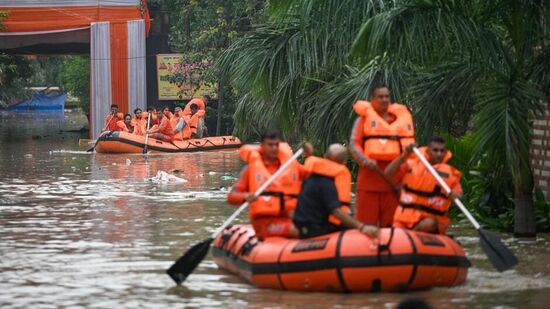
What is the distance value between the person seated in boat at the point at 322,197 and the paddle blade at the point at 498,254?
133cm

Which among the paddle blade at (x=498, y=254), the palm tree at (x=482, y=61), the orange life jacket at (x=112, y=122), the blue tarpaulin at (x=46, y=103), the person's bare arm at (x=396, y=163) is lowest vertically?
the blue tarpaulin at (x=46, y=103)

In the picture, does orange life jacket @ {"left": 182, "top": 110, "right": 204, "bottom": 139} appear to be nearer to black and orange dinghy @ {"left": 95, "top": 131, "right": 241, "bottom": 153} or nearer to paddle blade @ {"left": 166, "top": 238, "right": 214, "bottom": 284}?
black and orange dinghy @ {"left": 95, "top": 131, "right": 241, "bottom": 153}

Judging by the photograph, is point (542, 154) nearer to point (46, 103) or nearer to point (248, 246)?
point (248, 246)

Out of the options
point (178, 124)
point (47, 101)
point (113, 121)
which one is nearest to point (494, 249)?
point (178, 124)

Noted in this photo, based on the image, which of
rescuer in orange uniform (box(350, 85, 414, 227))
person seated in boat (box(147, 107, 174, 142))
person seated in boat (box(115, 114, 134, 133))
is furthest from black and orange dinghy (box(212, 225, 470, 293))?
person seated in boat (box(115, 114, 134, 133))

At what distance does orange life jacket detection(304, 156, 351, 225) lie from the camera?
40.5ft

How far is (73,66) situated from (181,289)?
6437 centimetres

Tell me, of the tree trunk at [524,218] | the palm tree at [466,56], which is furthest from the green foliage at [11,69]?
the tree trunk at [524,218]

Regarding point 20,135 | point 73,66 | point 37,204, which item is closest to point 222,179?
point 37,204

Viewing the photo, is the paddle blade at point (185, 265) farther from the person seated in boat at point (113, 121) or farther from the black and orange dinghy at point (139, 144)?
the person seated in boat at point (113, 121)

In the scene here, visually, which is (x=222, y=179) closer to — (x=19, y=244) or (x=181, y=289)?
(x=19, y=244)

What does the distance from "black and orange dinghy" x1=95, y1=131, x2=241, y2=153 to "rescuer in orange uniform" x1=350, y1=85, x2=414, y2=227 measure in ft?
81.2

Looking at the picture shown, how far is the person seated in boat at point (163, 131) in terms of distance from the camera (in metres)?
38.8

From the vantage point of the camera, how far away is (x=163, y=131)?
128 feet
